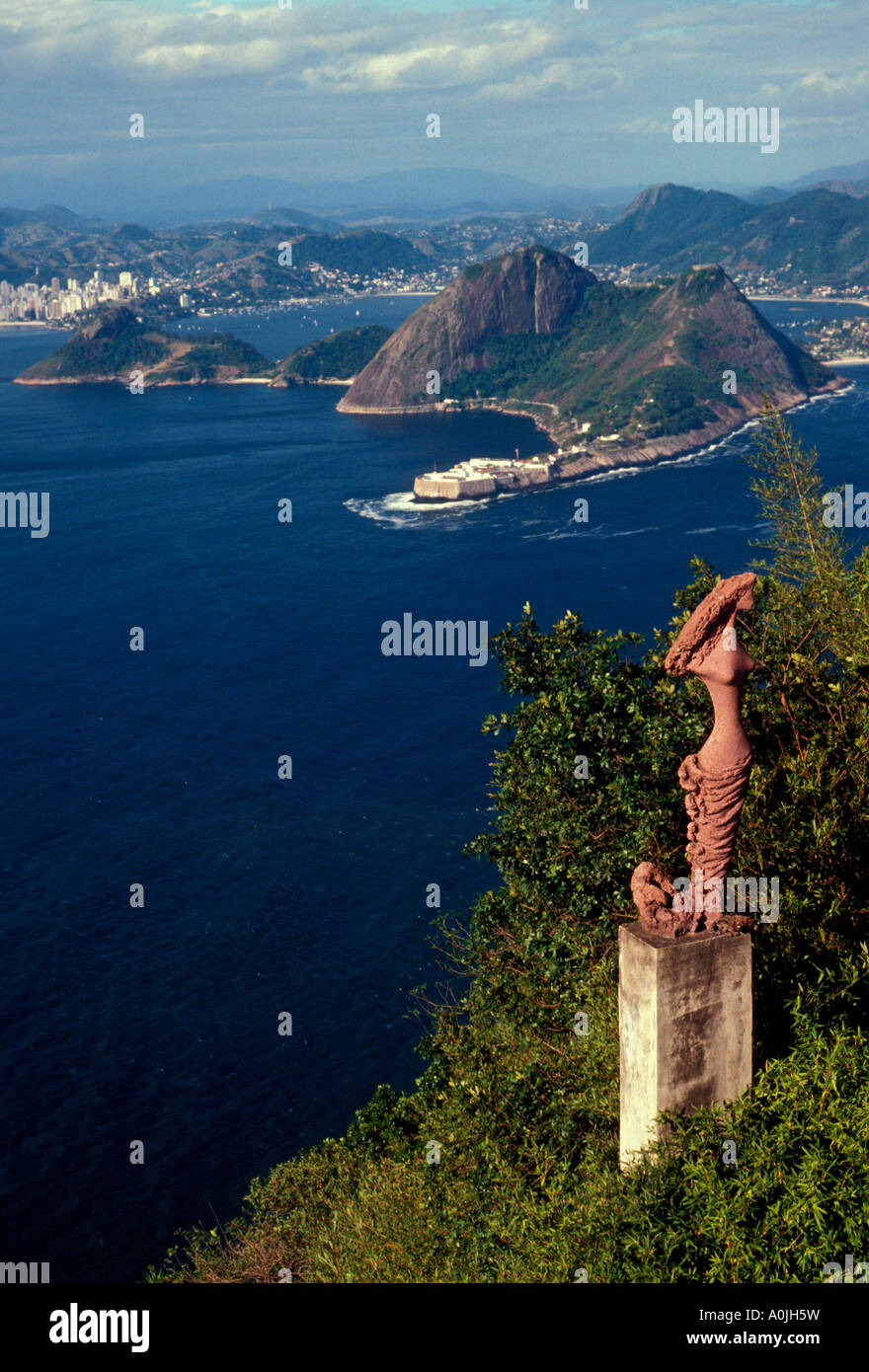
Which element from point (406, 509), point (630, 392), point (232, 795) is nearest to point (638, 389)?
point (630, 392)

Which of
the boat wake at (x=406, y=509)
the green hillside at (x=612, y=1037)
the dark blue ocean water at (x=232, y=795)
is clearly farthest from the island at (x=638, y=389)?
the green hillside at (x=612, y=1037)

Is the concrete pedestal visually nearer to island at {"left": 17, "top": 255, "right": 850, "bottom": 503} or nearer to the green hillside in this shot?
the green hillside

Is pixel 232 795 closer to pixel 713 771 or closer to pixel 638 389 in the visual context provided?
pixel 713 771

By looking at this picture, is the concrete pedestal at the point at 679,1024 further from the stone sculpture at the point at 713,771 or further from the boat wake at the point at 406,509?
the boat wake at the point at 406,509

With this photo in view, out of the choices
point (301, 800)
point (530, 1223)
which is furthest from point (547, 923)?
point (301, 800)

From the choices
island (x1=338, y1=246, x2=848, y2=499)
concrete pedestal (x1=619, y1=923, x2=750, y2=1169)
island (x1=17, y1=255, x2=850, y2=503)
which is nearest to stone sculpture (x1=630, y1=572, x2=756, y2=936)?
concrete pedestal (x1=619, y1=923, x2=750, y2=1169)

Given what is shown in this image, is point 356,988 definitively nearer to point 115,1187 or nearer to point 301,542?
point 115,1187
